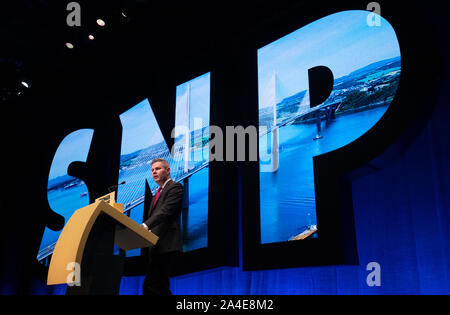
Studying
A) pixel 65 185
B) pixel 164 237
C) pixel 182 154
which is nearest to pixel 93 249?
pixel 164 237

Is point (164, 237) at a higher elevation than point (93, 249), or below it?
higher

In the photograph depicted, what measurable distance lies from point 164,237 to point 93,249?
0.61 m

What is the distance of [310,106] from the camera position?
12.9 ft

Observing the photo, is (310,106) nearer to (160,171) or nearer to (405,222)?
(405,222)

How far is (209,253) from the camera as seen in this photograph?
4.09 meters

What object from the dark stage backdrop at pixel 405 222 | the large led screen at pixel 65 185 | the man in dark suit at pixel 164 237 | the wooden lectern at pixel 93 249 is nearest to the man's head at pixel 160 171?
the man in dark suit at pixel 164 237

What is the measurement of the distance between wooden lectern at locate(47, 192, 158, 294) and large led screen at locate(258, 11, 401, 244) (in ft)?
5.20

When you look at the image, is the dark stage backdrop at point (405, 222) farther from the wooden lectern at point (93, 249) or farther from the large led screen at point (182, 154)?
the wooden lectern at point (93, 249)

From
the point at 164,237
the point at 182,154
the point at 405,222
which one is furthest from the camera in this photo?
the point at 182,154

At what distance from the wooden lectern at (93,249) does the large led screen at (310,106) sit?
1.58 meters

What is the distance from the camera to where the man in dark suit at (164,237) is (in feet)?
9.49

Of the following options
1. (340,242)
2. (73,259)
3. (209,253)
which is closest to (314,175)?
(340,242)

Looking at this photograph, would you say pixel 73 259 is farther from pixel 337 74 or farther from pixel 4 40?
pixel 4 40

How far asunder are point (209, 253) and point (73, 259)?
1.95 m
